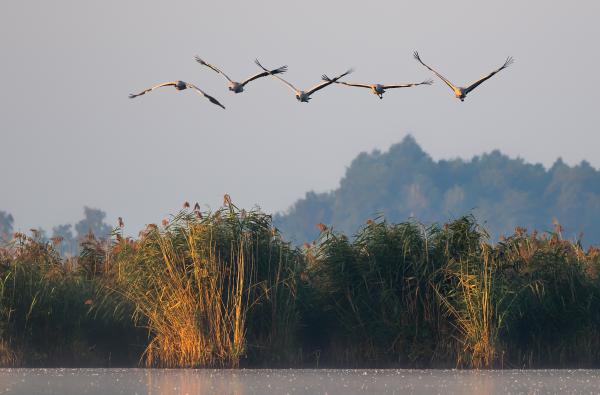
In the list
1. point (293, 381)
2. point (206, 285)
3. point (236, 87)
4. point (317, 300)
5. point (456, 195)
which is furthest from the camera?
point (456, 195)

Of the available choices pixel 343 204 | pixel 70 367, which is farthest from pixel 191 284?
pixel 343 204

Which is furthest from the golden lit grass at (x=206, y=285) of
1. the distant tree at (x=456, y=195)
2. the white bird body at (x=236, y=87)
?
the distant tree at (x=456, y=195)

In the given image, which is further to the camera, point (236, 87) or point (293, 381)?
point (236, 87)

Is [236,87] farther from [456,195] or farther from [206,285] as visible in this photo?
[456,195]

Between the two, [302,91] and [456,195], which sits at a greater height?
[456,195]

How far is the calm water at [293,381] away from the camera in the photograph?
14891mm

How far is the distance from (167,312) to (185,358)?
72cm

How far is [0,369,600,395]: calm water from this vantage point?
14891 mm

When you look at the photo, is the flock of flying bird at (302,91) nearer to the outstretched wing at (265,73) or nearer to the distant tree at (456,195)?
the outstretched wing at (265,73)

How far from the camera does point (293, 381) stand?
16281mm

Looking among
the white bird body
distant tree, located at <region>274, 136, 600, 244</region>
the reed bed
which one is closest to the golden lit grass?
the reed bed

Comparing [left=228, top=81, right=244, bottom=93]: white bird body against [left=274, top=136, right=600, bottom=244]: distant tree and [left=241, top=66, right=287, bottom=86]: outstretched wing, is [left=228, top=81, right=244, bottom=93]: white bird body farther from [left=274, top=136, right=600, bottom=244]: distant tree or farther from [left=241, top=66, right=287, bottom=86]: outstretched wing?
[left=274, top=136, right=600, bottom=244]: distant tree

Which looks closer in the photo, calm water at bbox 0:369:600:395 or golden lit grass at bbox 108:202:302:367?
calm water at bbox 0:369:600:395

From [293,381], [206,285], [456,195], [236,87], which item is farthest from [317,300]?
[456,195]
